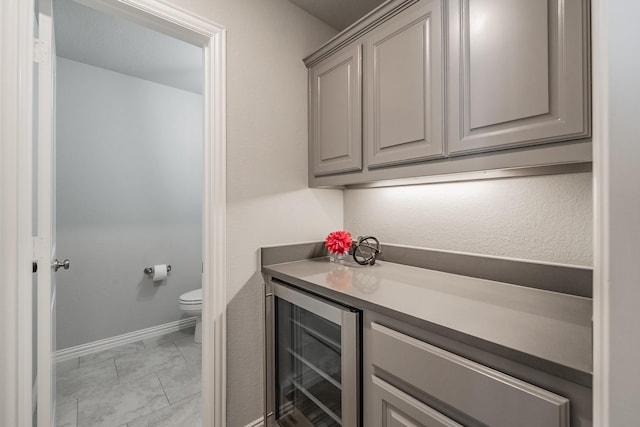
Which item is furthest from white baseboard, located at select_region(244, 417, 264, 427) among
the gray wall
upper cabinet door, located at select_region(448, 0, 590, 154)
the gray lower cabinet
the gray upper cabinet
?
the gray wall

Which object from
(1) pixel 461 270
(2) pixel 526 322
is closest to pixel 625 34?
(2) pixel 526 322

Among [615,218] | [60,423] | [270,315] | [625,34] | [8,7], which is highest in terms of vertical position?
[8,7]

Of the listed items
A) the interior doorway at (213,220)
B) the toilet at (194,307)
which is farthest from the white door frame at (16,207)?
the toilet at (194,307)

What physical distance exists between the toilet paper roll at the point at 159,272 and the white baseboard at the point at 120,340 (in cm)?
51

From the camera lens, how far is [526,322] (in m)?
0.82

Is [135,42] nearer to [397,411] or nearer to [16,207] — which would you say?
[16,207]

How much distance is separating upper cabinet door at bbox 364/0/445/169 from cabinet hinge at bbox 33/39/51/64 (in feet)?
4.49

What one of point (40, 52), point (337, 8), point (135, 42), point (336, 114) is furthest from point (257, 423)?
point (135, 42)

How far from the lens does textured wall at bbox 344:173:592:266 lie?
1.09 m

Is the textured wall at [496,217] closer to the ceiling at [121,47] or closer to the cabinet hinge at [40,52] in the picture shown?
the cabinet hinge at [40,52]

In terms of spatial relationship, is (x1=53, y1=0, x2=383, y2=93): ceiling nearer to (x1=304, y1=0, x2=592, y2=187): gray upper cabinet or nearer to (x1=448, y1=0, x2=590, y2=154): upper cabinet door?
(x1=304, y1=0, x2=592, y2=187): gray upper cabinet

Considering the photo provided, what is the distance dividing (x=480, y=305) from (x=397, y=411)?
18.1 inches

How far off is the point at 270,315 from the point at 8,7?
1.64m

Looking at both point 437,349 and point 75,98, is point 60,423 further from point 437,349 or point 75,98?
point 75,98
